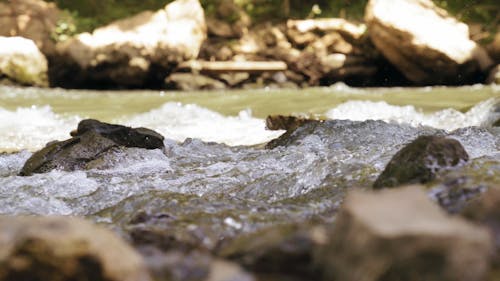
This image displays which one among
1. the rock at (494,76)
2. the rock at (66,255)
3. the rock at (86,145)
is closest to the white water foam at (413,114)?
the rock at (86,145)

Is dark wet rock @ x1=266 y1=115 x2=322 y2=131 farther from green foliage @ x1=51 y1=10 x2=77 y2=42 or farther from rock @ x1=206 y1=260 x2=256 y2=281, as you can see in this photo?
green foliage @ x1=51 y1=10 x2=77 y2=42

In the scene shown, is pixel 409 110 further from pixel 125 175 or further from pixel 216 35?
pixel 216 35

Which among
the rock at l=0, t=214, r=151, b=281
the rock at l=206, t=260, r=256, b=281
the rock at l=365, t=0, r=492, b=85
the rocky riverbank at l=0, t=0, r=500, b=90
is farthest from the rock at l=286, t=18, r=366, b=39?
the rock at l=0, t=214, r=151, b=281

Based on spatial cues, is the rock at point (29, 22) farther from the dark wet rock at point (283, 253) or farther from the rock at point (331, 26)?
the dark wet rock at point (283, 253)

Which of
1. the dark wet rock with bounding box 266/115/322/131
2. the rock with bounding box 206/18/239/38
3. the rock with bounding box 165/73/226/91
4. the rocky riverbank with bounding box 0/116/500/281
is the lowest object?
the rock with bounding box 165/73/226/91

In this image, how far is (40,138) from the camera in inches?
281

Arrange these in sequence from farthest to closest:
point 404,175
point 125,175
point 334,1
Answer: point 334,1
point 125,175
point 404,175

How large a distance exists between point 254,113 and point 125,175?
479 centimetres

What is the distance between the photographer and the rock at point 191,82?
1392cm

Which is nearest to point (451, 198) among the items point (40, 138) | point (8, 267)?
point (8, 267)

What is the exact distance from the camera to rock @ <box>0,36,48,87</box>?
523 inches

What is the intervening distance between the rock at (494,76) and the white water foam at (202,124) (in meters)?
6.54

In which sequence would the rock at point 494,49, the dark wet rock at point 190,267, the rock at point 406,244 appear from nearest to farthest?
the rock at point 406,244, the dark wet rock at point 190,267, the rock at point 494,49

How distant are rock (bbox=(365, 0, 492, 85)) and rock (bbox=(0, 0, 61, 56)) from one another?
25.2 ft
